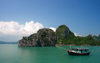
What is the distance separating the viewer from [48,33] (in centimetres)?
12150

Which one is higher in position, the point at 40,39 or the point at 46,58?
the point at 40,39

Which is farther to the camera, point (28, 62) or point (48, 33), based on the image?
point (48, 33)

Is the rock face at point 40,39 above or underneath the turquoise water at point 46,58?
above

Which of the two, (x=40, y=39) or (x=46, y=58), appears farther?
(x=40, y=39)

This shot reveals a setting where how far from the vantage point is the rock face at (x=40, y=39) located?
102500mm

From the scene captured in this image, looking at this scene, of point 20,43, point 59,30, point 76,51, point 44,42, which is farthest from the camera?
point 59,30

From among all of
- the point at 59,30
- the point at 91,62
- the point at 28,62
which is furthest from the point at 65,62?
the point at 59,30

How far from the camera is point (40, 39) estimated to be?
11031 centimetres

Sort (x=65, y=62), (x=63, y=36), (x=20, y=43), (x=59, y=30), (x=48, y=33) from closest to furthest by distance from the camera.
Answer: (x=65, y=62) < (x=20, y=43) < (x=48, y=33) < (x=63, y=36) < (x=59, y=30)

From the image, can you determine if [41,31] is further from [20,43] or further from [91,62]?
[91,62]

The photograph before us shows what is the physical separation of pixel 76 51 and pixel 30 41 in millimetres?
73621

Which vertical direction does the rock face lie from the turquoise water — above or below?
above

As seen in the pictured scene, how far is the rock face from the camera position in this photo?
102500 millimetres

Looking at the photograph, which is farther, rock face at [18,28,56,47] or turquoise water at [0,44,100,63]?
rock face at [18,28,56,47]
